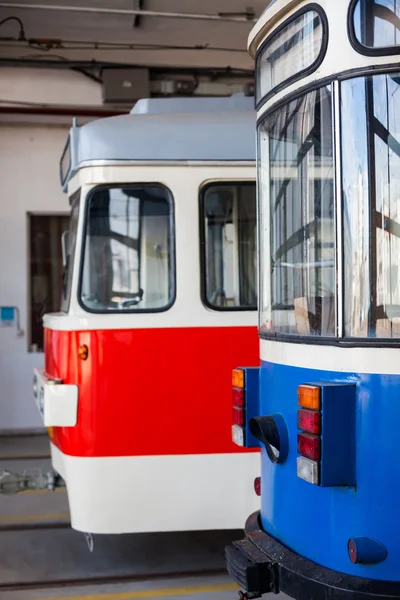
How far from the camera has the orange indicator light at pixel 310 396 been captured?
298cm

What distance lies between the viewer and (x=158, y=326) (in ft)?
15.9

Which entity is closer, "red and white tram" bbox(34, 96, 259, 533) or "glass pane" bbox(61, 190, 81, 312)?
"red and white tram" bbox(34, 96, 259, 533)

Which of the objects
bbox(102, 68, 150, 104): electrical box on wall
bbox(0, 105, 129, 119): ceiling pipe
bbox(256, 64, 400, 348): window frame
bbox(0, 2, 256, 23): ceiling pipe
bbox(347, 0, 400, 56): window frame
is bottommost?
bbox(256, 64, 400, 348): window frame

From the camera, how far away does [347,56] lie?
119 inches

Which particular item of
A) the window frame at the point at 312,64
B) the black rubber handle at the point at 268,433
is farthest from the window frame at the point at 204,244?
the black rubber handle at the point at 268,433

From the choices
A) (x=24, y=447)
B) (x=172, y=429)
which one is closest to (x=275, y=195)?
(x=172, y=429)

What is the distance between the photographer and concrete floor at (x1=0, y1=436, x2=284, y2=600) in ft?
16.4

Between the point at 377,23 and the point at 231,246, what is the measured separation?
213 cm

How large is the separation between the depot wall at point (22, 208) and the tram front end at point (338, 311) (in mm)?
6865

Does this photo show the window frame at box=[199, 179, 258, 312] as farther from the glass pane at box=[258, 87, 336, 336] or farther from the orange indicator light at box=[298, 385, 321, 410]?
the orange indicator light at box=[298, 385, 321, 410]

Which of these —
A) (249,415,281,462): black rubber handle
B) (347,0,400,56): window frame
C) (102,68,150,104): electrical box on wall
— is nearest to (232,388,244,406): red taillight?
(249,415,281,462): black rubber handle

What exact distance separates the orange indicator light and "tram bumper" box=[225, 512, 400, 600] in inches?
24.6

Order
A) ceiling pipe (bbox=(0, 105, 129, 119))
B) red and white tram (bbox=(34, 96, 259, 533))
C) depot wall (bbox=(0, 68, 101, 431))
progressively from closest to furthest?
red and white tram (bbox=(34, 96, 259, 533)) → ceiling pipe (bbox=(0, 105, 129, 119)) → depot wall (bbox=(0, 68, 101, 431))

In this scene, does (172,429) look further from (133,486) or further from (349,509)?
(349,509)
